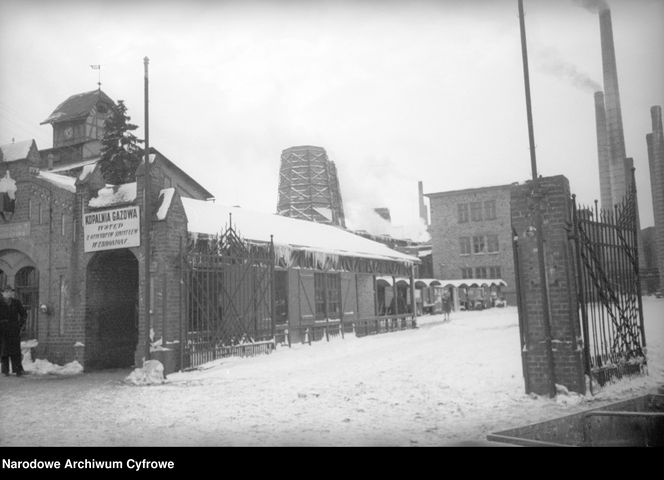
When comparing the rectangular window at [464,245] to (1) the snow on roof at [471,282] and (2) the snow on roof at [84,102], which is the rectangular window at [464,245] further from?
(2) the snow on roof at [84,102]

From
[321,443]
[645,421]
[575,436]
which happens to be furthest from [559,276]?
[321,443]

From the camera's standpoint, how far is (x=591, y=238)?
28.5 feet

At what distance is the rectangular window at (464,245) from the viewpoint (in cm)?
4688

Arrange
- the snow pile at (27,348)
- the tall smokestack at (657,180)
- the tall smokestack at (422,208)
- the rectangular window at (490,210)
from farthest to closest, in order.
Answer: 1. the tall smokestack at (422,208)
2. the rectangular window at (490,210)
3. the snow pile at (27,348)
4. the tall smokestack at (657,180)

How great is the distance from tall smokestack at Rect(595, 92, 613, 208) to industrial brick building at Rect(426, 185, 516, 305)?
3533 cm

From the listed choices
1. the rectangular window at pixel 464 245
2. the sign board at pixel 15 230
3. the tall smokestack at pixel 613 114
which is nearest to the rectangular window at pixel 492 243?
the rectangular window at pixel 464 245

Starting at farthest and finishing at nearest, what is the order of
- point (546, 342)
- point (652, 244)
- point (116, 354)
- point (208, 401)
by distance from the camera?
point (116, 354), point (652, 244), point (208, 401), point (546, 342)

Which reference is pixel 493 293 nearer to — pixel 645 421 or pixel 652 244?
pixel 652 244

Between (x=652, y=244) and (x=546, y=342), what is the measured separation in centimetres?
501

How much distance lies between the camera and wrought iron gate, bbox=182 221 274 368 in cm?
1253

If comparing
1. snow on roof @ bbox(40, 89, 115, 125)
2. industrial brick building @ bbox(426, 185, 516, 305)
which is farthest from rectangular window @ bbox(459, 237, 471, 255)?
snow on roof @ bbox(40, 89, 115, 125)

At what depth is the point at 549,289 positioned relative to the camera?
782 centimetres

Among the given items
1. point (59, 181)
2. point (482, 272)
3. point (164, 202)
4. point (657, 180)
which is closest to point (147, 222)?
point (164, 202)

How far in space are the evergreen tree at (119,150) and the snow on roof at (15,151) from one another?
8838mm
